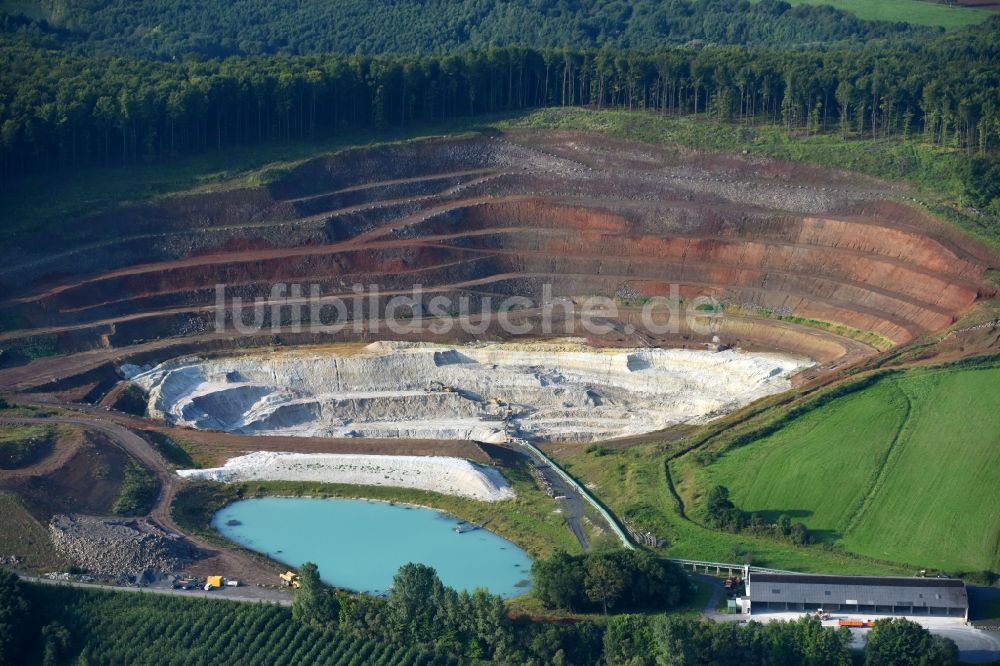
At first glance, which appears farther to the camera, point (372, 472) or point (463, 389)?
point (463, 389)

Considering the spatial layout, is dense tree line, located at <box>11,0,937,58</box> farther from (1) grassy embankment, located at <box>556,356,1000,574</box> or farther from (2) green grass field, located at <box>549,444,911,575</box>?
(2) green grass field, located at <box>549,444,911,575</box>

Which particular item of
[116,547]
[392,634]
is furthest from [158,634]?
[392,634]

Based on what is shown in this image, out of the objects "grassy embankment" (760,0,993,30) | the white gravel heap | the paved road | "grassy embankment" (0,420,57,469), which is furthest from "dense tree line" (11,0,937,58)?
the paved road

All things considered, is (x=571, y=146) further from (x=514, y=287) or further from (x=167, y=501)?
(x=167, y=501)

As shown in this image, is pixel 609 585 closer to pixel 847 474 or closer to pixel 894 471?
pixel 847 474

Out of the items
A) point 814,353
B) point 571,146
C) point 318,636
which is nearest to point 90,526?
point 318,636

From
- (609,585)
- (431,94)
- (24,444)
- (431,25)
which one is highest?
(431,25)

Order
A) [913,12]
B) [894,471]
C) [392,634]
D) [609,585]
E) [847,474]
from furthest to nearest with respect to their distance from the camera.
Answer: [913,12]
[847,474]
[894,471]
[609,585]
[392,634]
